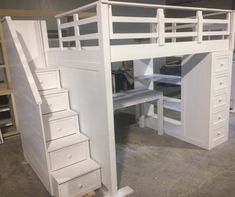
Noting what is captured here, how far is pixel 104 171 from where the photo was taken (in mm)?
2146

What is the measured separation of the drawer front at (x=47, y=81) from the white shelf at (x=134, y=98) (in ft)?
2.70

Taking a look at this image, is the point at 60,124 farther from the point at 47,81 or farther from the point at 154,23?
the point at 154,23

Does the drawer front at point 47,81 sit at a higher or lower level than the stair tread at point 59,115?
higher

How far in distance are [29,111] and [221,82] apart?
2.33 meters

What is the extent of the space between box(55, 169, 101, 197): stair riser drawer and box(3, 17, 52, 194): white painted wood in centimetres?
24

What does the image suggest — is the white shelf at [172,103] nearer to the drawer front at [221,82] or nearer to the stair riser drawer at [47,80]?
the drawer front at [221,82]

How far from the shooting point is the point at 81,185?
6.88 feet

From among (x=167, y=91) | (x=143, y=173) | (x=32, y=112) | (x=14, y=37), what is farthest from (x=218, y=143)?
(x=167, y=91)

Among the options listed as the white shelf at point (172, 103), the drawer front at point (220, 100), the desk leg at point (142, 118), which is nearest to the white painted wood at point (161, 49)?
the drawer front at point (220, 100)

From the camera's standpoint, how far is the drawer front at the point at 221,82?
283 centimetres

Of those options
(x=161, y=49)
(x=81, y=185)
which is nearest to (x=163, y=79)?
(x=161, y=49)

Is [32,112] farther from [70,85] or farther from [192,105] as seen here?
[192,105]

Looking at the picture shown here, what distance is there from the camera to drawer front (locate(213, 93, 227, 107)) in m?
2.88

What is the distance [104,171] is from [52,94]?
974mm
